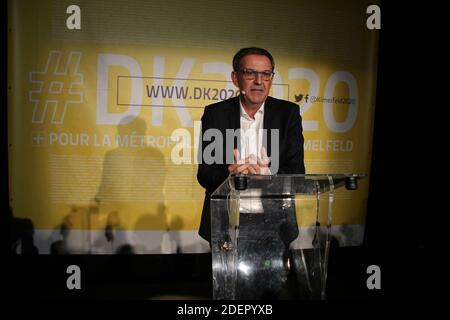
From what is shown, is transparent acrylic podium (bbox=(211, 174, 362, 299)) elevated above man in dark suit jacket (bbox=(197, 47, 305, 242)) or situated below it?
below

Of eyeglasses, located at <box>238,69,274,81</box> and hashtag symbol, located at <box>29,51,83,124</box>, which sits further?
eyeglasses, located at <box>238,69,274,81</box>

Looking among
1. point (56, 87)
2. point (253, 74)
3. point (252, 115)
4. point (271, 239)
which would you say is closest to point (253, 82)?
point (253, 74)

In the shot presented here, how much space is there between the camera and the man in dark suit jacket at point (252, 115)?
11.4 feet

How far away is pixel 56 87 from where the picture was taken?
3.34 meters

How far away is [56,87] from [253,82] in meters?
1.64

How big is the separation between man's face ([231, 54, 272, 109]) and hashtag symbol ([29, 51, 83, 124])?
132 cm

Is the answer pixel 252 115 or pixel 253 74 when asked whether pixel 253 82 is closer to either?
pixel 253 74

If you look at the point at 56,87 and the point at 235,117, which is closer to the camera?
the point at 56,87

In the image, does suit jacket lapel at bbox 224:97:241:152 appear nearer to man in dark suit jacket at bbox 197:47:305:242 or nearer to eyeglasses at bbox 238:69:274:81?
man in dark suit jacket at bbox 197:47:305:242

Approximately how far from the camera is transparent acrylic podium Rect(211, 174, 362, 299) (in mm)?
1833

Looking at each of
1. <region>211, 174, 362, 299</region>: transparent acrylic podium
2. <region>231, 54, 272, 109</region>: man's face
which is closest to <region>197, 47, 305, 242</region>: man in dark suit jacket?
<region>231, 54, 272, 109</region>: man's face

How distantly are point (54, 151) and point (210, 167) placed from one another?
1.29m

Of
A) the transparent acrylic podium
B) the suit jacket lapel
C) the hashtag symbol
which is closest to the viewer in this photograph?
the transparent acrylic podium

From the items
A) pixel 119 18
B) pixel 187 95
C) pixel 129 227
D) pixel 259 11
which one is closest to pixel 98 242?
pixel 129 227
